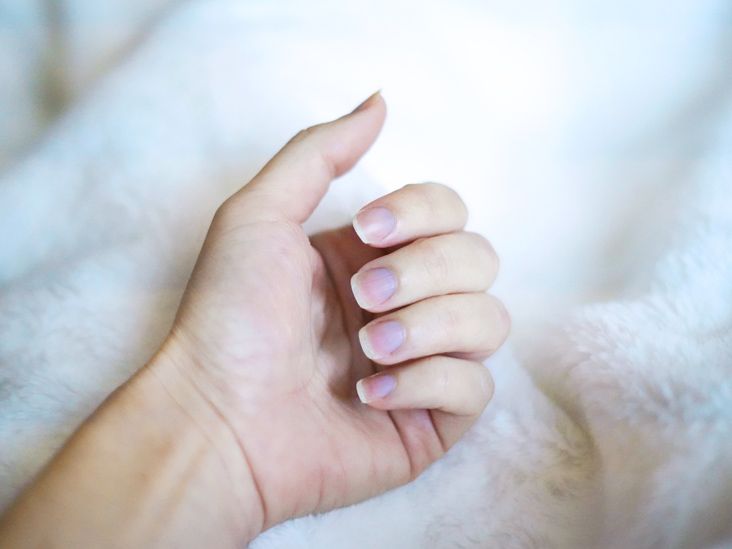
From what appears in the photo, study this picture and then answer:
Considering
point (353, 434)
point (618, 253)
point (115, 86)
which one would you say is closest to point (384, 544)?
point (353, 434)

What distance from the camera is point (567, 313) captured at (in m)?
0.63

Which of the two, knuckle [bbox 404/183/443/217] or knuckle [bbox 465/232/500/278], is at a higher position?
knuckle [bbox 404/183/443/217]

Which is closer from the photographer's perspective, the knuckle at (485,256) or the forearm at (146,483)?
the forearm at (146,483)

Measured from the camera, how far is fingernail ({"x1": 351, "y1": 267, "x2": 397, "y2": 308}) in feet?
1.68

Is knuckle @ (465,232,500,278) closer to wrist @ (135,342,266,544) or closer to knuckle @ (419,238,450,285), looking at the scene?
knuckle @ (419,238,450,285)

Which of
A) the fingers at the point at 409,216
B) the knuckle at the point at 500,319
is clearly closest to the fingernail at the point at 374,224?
the fingers at the point at 409,216

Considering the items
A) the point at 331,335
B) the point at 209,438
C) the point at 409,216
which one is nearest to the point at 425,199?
the point at 409,216

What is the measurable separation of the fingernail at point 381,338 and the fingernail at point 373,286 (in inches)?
0.7

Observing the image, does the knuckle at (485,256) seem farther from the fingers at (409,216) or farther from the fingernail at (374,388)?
the fingernail at (374,388)

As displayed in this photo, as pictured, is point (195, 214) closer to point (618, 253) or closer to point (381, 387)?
point (381, 387)

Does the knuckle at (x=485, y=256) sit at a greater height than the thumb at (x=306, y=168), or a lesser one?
lesser

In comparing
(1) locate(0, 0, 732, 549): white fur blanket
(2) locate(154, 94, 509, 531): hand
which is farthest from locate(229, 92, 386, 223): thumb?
(1) locate(0, 0, 732, 549): white fur blanket

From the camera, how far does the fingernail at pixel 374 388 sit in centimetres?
52

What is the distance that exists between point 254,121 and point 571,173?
33 cm
